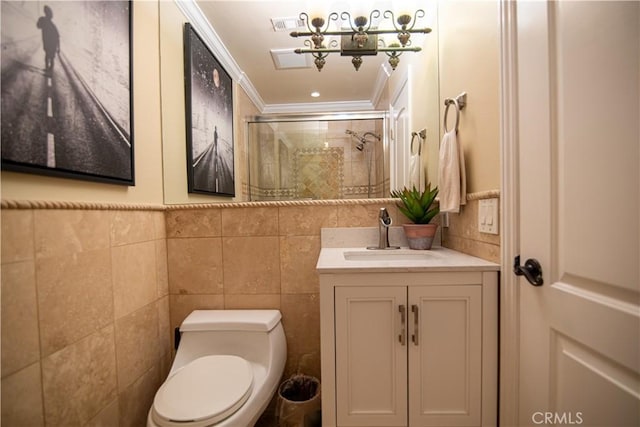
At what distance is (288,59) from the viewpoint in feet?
5.10

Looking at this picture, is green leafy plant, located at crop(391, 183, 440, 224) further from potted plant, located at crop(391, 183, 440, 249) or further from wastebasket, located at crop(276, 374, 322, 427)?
wastebasket, located at crop(276, 374, 322, 427)

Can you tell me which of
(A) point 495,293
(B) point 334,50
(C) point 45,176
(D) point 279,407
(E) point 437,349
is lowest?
(D) point 279,407

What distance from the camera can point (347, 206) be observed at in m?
1.38

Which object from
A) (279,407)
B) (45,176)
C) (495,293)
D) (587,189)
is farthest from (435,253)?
(45,176)

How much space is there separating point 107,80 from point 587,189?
1563 millimetres

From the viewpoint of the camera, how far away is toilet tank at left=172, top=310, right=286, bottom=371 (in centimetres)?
122

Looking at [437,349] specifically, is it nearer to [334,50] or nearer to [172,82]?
[334,50]

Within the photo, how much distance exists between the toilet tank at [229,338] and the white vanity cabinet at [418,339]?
42cm

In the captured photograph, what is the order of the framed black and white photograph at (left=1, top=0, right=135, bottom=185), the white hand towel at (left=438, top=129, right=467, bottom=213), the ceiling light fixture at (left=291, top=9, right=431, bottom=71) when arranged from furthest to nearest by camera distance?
the ceiling light fixture at (left=291, top=9, right=431, bottom=71)
the white hand towel at (left=438, top=129, right=467, bottom=213)
the framed black and white photograph at (left=1, top=0, right=135, bottom=185)

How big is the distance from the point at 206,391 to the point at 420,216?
1200 mm

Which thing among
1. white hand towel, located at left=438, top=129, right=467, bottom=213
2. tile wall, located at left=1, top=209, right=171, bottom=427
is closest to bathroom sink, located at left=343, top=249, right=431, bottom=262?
white hand towel, located at left=438, top=129, right=467, bottom=213

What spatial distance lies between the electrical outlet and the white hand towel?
111 millimetres

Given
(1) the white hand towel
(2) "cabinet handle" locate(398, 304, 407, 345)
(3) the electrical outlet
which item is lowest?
(2) "cabinet handle" locate(398, 304, 407, 345)

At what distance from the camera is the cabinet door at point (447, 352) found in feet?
2.89
